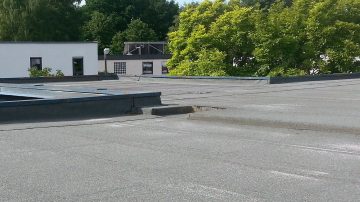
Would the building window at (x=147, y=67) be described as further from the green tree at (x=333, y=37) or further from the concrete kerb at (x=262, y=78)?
the green tree at (x=333, y=37)

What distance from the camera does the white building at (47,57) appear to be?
41031 millimetres

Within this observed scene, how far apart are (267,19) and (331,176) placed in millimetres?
Answer: 30733

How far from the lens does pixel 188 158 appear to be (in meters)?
8.02

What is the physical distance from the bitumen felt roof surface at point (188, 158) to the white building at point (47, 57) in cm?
3040

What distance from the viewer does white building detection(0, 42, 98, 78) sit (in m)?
41.0

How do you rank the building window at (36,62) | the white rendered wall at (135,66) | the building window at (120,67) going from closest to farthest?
the building window at (36,62) < the white rendered wall at (135,66) < the building window at (120,67)

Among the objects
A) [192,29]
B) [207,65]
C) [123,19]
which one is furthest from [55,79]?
[123,19]

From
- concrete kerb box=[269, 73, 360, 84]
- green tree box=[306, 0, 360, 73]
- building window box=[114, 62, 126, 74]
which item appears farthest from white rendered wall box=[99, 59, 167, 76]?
concrete kerb box=[269, 73, 360, 84]

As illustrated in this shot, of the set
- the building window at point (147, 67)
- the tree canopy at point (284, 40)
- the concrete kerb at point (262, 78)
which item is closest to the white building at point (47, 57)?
the concrete kerb at point (262, 78)

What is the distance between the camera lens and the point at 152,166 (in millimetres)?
7484

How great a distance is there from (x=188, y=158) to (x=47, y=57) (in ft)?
119

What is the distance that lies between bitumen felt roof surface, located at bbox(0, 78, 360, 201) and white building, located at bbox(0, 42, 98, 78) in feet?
99.7

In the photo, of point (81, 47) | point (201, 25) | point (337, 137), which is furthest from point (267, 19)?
point (337, 137)

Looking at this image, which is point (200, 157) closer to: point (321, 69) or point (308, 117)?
point (308, 117)
